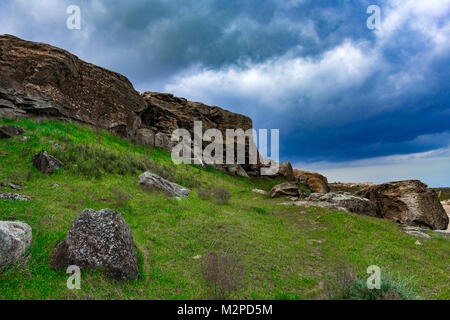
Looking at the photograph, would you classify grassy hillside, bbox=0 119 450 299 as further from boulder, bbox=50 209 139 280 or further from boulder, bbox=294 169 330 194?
boulder, bbox=294 169 330 194

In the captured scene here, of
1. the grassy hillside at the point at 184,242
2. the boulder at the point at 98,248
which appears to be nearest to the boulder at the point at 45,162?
the grassy hillside at the point at 184,242

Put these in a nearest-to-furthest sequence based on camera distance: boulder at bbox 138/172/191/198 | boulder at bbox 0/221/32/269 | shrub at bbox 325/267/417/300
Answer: shrub at bbox 325/267/417/300 < boulder at bbox 0/221/32/269 < boulder at bbox 138/172/191/198

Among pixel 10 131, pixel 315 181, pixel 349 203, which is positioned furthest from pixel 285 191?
pixel 10 131

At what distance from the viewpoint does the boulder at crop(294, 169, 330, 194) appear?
40134 millimetres

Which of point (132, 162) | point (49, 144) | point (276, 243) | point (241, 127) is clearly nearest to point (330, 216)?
point (276, 243)

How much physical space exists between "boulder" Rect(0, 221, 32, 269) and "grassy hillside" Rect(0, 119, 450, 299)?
244 mm

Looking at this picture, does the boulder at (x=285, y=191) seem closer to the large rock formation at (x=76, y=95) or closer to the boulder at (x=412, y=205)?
the boulder at (x=412, y=205)

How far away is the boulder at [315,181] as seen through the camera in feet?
132

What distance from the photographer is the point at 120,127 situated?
30.2 meters

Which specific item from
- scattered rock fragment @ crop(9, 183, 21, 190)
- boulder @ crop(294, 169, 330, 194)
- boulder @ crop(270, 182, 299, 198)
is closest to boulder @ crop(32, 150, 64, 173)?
scattered rock fragment @ crop(9, 183, 21, 190)

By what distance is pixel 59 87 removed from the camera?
25625 millimetres
